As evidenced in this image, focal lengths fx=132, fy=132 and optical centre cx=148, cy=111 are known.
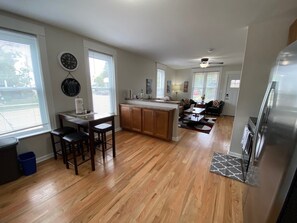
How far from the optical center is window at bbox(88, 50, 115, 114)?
3.24m

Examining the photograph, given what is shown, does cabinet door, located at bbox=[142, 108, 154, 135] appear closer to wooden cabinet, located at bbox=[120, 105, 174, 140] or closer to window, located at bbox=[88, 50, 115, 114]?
wooden cabinet, located at bbox=[120, 105, 174, 140]

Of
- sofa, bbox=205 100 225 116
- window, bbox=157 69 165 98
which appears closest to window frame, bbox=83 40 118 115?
window, bbox=157 69 165 98

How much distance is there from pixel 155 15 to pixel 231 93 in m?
5.87

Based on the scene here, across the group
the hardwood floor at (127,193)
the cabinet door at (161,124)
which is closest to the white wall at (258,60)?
the hardwood floor at (127,193)

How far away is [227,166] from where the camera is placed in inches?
93.4

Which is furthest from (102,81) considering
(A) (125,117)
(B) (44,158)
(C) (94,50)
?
(B) (44,158)

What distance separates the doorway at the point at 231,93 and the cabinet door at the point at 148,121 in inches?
192

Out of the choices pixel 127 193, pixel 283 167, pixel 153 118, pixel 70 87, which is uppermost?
pixel 70 87

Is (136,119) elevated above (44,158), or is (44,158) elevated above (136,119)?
(136,119)

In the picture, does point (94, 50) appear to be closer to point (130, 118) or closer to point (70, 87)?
point (70, 87)

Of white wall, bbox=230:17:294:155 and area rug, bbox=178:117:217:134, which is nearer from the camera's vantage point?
white wall, bbox=230:17:294:155

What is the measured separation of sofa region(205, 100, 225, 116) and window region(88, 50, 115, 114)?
4.75 meters

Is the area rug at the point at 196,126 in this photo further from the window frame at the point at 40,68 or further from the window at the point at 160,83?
the window frame at the point at 40,68

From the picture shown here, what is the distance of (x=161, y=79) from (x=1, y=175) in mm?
5937
